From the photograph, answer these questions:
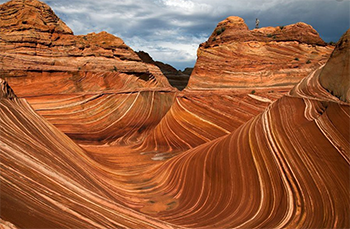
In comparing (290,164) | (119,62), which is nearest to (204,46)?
(119,62)

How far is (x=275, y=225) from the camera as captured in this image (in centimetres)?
264

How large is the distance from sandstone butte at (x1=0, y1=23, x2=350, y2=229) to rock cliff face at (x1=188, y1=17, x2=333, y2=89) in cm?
373

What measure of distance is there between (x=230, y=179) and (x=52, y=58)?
9234 millimetres

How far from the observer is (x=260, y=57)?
851 cm

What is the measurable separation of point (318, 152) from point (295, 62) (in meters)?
5.96

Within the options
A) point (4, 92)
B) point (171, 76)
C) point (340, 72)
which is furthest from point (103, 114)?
point (171, 76)

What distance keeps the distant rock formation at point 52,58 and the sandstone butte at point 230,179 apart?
5.27 m

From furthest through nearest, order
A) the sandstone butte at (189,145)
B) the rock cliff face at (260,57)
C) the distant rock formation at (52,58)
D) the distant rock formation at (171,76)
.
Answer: the distant rock formation at (171,76) → the distant rock formation at (52,58) → the rock cliff face at (260,57) → the sandstone butte at (189,145)

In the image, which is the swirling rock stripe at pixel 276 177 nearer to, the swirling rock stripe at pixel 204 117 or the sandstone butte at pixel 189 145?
the sandstone butte at pixel 189 145

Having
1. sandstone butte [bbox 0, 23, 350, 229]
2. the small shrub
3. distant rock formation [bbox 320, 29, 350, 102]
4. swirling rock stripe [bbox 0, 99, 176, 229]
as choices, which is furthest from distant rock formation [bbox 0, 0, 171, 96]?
distant rock formation [bbox 320, 29, 350, 102]

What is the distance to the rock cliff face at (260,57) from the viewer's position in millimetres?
7977

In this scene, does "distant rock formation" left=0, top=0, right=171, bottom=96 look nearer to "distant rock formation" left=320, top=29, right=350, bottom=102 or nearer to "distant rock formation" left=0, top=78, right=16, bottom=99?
"distant rock formation" left=0, top=78, right=16, bottom=99

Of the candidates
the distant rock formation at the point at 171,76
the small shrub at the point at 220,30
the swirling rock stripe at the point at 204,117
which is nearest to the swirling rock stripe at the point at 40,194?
the swirling rock stripe at the point at 204,117

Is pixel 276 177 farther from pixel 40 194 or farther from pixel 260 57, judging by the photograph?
pixel 260 57
